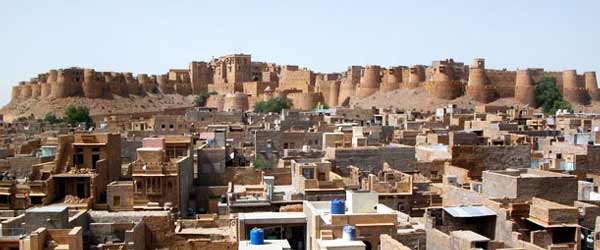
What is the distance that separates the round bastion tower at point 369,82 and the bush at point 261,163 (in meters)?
36.4

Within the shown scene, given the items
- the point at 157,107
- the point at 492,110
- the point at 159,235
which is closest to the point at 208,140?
the point at 159,235

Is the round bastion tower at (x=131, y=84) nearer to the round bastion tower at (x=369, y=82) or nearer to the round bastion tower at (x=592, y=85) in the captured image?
the round bastion tower at (x=369, y=82)

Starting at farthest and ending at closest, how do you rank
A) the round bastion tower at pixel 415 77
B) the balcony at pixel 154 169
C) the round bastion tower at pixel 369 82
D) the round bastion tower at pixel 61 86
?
the round bastion tower at pixel 61 86, the round bastion tower at pixel 369 82, the round bastion tower at pixel 415 77, the balcony at pixel 154 169

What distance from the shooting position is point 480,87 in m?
55.8

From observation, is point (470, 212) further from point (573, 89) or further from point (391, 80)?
point (573, 89)

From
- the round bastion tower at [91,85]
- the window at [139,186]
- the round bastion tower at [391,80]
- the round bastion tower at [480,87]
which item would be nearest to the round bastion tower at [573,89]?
the round bastion tower at [480,87]

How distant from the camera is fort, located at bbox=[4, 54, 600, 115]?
56812 mm

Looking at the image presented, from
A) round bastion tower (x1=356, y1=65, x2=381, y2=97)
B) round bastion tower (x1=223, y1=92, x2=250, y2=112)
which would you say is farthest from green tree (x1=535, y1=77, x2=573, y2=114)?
round bastion tower (x1=223, y1=92, x2=250, y2=112)

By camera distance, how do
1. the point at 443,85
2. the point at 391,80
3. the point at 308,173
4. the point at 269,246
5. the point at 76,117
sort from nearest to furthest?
the point at 269,246
the point at 308,173
the point at 76,117
the point at 443,85
the point at 391,80

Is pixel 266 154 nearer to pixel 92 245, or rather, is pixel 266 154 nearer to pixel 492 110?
pixel 92 245

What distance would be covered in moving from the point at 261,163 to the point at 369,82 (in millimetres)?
38059

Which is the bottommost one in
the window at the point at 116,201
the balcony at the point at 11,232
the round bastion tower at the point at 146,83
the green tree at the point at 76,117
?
the window at the point at 116,201

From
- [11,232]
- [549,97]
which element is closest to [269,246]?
[11,232]

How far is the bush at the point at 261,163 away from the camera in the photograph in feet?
75.2
